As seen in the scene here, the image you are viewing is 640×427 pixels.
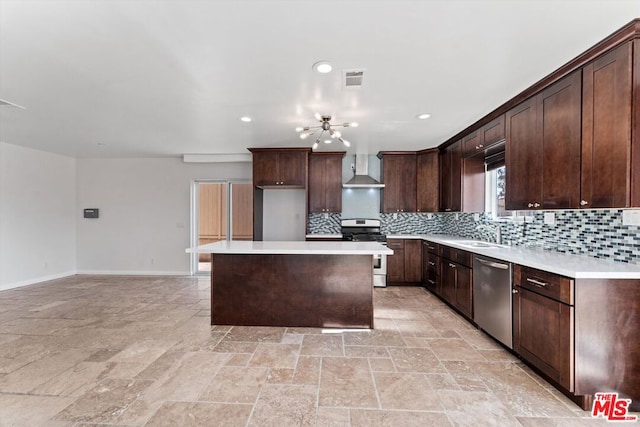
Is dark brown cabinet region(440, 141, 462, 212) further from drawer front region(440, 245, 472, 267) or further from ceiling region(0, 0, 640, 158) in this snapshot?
ceiling region(0, 0, 640, 158)

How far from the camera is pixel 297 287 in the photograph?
10.6 ft

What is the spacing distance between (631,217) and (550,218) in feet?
2.57

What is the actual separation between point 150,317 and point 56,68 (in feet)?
9.10

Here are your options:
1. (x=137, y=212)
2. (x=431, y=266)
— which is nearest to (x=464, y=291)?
(x=431, y=266)

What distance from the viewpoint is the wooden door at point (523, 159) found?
8.91 feet

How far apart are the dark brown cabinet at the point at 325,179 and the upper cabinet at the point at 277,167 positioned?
373 mm

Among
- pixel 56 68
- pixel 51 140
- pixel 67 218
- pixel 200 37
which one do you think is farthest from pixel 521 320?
pixel 67 218

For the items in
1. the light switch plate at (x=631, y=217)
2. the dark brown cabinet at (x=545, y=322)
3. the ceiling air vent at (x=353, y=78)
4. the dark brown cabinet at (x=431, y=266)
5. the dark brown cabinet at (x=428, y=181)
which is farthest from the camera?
the dark brown cabinet at (x=428, y=181)

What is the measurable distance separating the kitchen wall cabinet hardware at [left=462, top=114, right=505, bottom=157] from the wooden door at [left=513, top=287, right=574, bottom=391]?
182 cm

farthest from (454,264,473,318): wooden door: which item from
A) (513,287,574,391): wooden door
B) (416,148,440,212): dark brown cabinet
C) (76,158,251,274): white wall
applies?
(76,158,251,274): white wall

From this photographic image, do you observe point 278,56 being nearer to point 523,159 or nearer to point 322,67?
point 322,67

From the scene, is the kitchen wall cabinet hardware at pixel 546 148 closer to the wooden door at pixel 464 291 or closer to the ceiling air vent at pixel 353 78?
the wooden door at pixel 464 291

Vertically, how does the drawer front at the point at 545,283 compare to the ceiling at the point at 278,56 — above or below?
below

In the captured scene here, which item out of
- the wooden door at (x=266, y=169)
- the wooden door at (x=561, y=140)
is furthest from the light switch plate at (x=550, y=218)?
the wooden door at (x=266, y=169)
